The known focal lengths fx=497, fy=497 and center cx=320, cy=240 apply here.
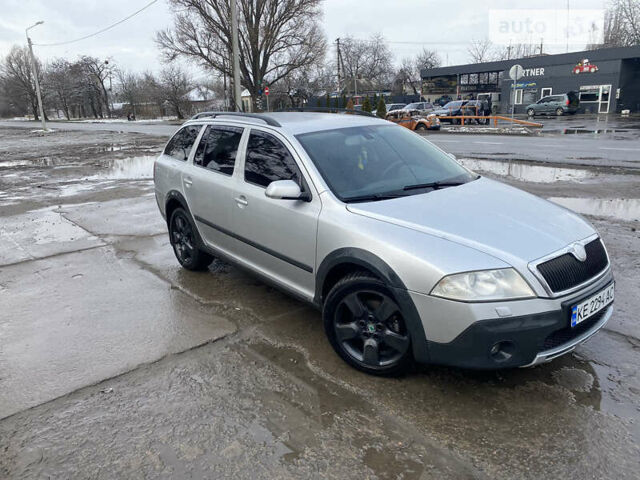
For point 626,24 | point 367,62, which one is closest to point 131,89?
point 367,62

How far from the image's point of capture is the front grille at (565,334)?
281 cm

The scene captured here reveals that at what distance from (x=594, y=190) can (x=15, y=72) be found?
9800cm

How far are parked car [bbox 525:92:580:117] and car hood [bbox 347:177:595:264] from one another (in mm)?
39668

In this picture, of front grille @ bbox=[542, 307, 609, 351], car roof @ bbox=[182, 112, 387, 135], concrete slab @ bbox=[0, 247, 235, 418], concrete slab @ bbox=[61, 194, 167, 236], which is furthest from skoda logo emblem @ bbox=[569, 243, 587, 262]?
concrete slab @ bbox=[61, 194, 167, 236]

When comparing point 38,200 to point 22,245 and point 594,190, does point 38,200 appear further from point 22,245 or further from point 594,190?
point 594,190

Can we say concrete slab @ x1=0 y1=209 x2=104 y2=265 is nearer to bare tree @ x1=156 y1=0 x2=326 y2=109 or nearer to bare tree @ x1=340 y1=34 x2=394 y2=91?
bare tree @ x1=156 y1=0 x2=326 y2=109

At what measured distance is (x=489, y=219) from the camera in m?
3.16

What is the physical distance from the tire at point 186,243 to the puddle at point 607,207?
18.4ft

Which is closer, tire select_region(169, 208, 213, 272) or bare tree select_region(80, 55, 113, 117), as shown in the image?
tire select_region(169, 208, 213, 272)

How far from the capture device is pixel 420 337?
290 centimetres

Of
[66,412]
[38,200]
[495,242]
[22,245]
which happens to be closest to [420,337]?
[495,242]

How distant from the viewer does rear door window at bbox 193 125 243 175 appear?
4469 mm

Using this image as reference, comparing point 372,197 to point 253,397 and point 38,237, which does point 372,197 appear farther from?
point 38,237

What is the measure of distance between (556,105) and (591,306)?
4047 centimetres
